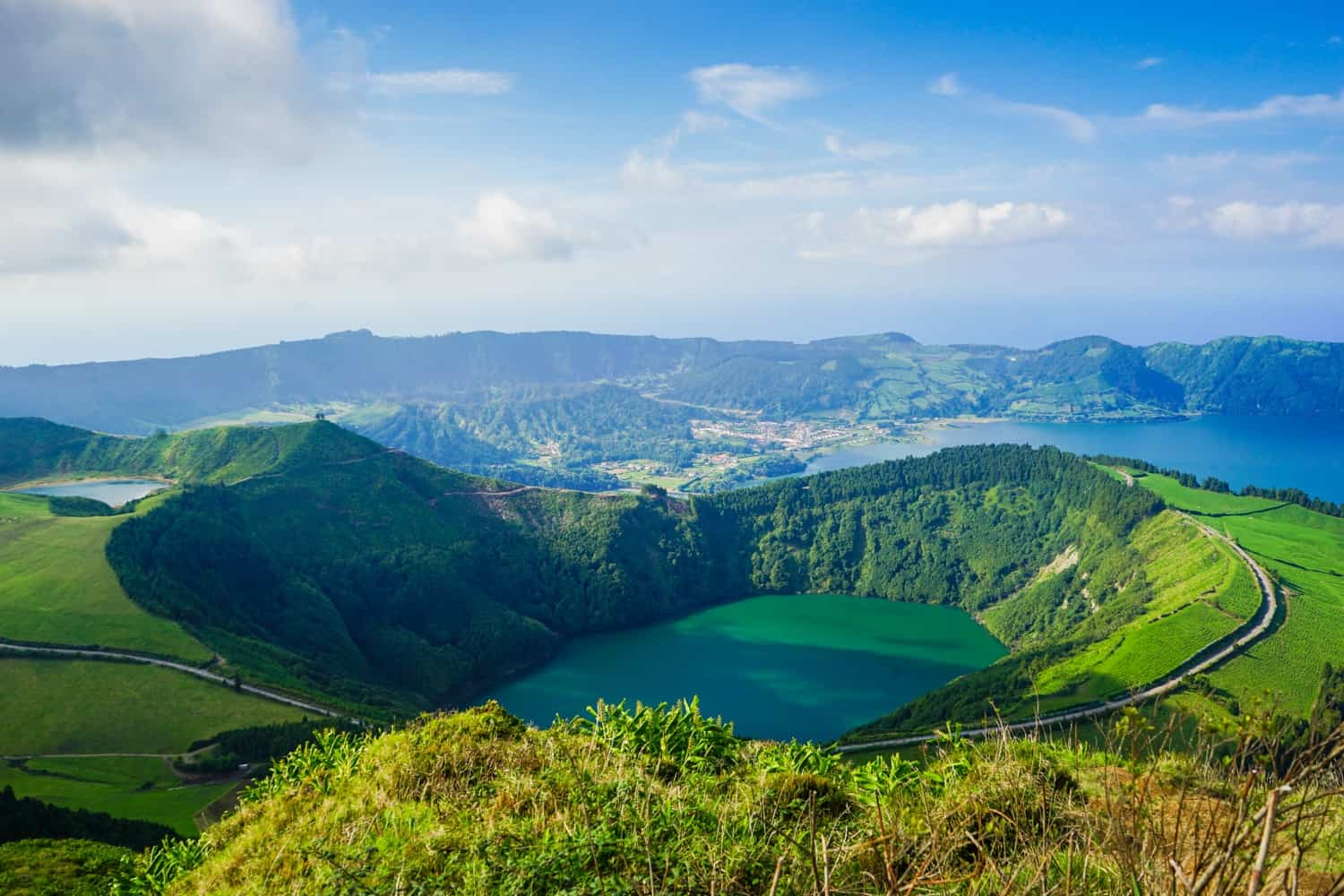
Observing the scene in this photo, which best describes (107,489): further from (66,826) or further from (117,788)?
(66,826)

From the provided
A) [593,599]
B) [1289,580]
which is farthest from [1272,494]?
[593,599]

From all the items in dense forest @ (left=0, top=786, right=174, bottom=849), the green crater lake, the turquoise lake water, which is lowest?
the green crater lake

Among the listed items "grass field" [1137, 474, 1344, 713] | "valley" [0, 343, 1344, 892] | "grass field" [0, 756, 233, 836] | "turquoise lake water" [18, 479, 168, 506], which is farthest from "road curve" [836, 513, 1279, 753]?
"turquoise lake water" [18, 479, 168, 506]

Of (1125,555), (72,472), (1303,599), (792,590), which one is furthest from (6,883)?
(72,472)

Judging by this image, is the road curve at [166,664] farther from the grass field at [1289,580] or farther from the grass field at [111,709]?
the grass field at [1289,580]

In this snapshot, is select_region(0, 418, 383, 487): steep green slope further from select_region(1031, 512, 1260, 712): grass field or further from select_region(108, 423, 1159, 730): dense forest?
select_region(1031, 512, 1260, 712): grass field

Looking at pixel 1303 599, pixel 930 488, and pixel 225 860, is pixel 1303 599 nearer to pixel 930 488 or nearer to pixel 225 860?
pixel 930 488
